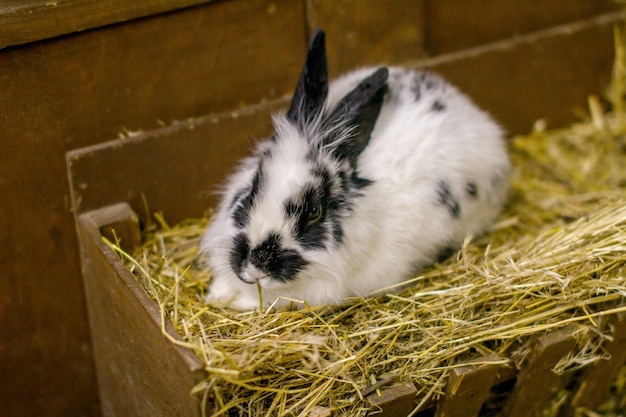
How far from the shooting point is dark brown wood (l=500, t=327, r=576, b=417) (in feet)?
8.85

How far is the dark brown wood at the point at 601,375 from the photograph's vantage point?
2.89 metres

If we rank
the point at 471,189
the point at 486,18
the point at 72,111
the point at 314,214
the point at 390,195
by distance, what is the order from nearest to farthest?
the point at 314,214 < the point at 390,195 < the point at 72,111 < the point at 471,189 < the point at 486,18

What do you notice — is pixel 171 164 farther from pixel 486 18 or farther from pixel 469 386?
pixel 486 18

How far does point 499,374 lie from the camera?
2.76 metres

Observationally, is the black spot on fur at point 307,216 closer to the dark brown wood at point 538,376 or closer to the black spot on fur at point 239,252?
the black spot on fur at point 239,252

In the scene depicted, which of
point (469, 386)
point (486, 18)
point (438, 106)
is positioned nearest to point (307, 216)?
point (469, 386)

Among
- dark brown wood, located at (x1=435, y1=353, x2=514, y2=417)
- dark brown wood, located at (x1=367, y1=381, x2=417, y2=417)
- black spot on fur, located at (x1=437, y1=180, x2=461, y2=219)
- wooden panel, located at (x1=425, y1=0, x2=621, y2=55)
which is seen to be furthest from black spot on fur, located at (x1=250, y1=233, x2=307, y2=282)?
wooden panel, located at (x1=425, y1=0, x2=621, y2=55)

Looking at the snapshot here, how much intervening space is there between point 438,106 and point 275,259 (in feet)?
3.72

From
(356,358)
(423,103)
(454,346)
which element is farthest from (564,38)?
(356,358)

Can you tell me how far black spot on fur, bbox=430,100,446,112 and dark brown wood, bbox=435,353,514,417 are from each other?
1.12 metres

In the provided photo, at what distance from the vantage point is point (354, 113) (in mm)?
2826

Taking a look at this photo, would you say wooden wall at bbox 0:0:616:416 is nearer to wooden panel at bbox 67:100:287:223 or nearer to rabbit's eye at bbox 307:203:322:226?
wooden panel at bbox 67:100:287:223

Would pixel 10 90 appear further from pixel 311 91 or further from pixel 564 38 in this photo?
pixel 564 38

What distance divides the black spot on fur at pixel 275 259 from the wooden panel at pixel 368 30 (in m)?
1.29
